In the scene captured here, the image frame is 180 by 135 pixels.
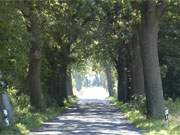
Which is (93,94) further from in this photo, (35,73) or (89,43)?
(35,73)

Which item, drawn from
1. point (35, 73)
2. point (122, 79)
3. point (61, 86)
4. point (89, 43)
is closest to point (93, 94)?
point (122, 79)

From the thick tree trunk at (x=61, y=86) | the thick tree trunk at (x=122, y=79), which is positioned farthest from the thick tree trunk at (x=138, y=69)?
the thick tree trunk at (x=122, y=79)

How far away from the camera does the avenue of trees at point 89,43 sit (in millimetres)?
24594

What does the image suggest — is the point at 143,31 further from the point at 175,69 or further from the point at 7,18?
the point at 175,69

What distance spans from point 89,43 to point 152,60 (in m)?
24.2

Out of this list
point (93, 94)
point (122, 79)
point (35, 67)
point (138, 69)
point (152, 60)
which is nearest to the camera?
point (152, 60)

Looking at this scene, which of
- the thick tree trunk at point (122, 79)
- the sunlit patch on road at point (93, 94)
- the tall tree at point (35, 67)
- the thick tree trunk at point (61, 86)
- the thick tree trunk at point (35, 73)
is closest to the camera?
the tall tree at point (35, 67)

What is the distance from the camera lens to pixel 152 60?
28.1m

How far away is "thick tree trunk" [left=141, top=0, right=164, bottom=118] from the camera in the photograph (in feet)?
91.6

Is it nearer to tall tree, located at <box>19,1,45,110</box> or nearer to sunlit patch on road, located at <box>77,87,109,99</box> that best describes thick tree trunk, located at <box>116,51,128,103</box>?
tall tree, located at <box>19,1,45,110</box>

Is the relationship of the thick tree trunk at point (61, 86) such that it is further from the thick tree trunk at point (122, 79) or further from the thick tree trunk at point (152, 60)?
the thick tree trunk at point (152, 60)

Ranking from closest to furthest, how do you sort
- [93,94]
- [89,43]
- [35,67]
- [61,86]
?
[35,67] → [61,86] → [89,43] → [93,94]

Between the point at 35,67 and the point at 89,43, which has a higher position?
the point at 89,43

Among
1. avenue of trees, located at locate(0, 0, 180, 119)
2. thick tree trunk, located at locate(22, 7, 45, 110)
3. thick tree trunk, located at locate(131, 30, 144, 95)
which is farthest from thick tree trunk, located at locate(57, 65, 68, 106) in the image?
thick tree trunk, located at locate(22, 7, 45, 110)
